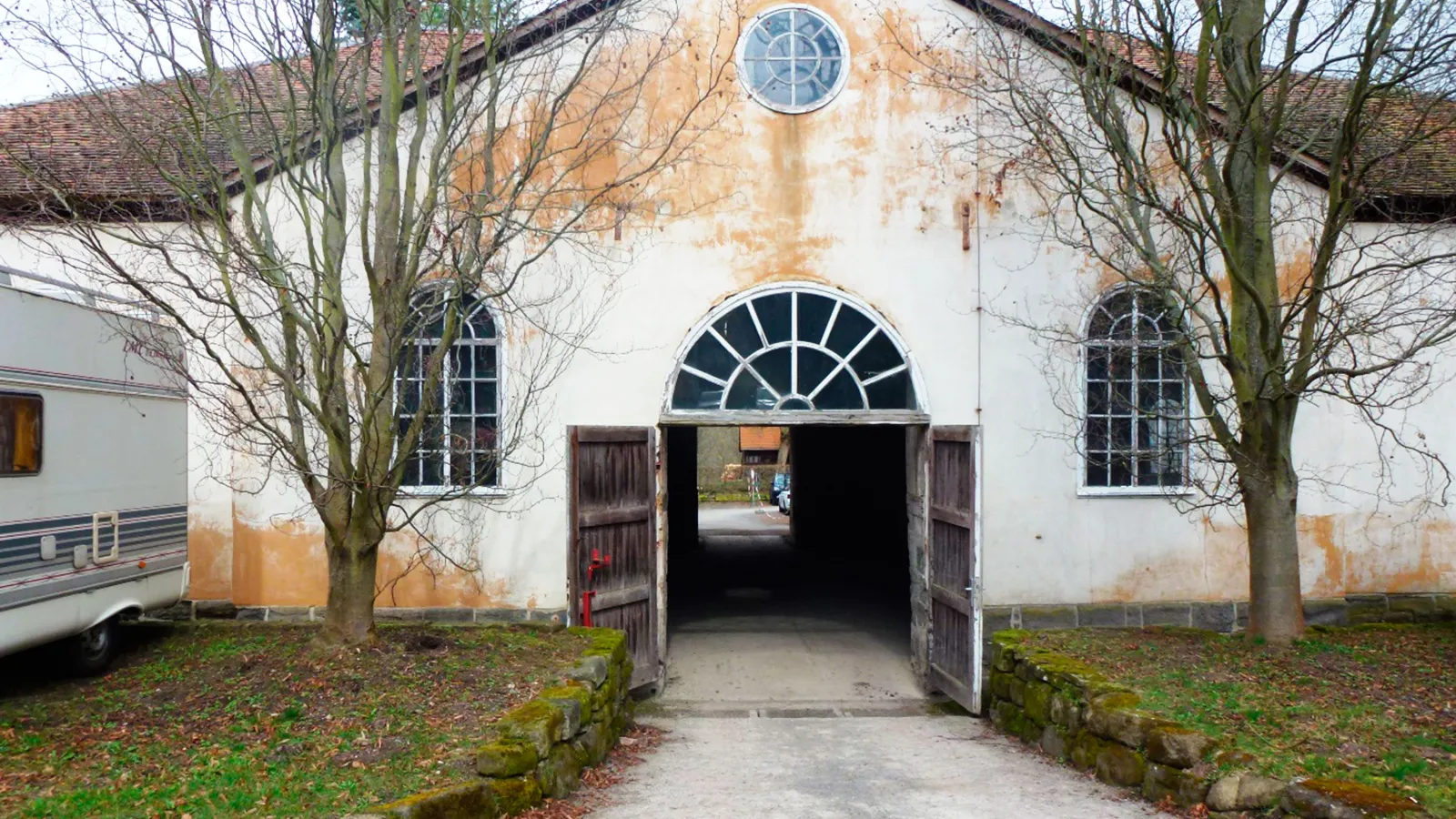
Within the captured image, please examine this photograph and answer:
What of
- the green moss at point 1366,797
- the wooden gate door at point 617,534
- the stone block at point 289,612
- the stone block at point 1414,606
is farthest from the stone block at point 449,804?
the stone block at point 1414,606

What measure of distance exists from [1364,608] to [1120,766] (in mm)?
5065

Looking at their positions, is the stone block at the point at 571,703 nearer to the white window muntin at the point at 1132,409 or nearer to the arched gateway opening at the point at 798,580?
the arched gateway opening at the point at 798,580

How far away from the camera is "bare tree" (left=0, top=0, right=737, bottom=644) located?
7.90 m

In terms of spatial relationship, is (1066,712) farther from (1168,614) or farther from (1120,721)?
(1168,614)

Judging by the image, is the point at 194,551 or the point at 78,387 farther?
the point at 194,551

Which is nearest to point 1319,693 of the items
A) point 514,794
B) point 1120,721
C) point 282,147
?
point 1120,721

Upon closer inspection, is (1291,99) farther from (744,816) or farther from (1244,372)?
(744,816)

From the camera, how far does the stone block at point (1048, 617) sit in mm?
10516

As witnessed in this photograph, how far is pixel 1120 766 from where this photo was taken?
7.26m

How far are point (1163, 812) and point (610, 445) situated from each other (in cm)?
544

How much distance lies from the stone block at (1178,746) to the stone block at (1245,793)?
11.0 inches

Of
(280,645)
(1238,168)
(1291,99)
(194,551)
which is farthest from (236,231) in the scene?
(1291,99)

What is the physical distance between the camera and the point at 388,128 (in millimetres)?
8219

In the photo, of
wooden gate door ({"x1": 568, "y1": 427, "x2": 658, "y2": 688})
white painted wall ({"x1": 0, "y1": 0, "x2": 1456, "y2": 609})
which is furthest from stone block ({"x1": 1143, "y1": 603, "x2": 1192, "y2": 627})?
wooden gate door ({"x1": 568, "y1": 427, "x2": 658, "y2": 688})
